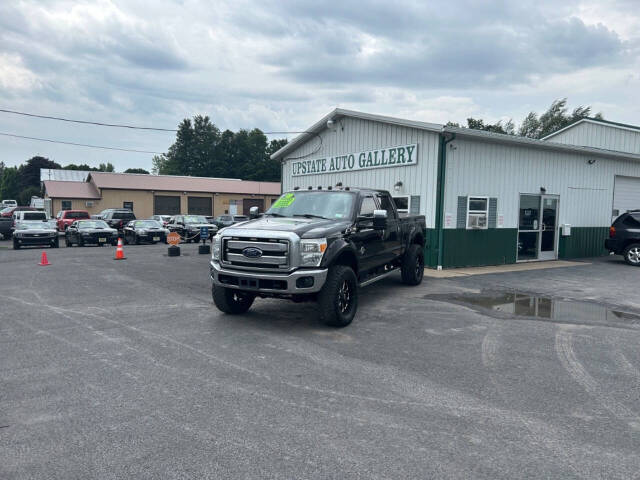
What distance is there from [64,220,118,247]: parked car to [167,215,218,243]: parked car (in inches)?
162

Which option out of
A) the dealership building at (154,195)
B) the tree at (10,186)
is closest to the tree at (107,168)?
the tree at (10,186)

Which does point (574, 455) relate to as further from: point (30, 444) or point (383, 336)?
point (30, 444)

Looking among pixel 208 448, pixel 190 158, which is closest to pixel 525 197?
pixel 208 448

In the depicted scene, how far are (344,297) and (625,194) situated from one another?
17007mm

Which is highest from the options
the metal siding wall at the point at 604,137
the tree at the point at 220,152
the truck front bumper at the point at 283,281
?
the tree at the point at 220,152

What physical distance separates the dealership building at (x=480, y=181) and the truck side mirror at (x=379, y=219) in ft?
19.9

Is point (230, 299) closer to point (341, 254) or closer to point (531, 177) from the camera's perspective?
A: point (341, 254)

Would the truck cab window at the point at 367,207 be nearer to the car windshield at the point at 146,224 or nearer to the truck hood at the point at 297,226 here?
the truck hood at the point at 297,226

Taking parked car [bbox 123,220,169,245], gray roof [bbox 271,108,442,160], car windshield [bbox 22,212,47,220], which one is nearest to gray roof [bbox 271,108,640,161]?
gray roof [bbox 271,108,442,160]

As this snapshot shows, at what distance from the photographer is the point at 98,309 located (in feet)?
27.2

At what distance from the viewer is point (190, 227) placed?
1073 inches

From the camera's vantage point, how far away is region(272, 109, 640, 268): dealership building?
13.9 m

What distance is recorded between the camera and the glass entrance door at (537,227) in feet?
52.5

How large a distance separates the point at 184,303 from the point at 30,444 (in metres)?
5.30
